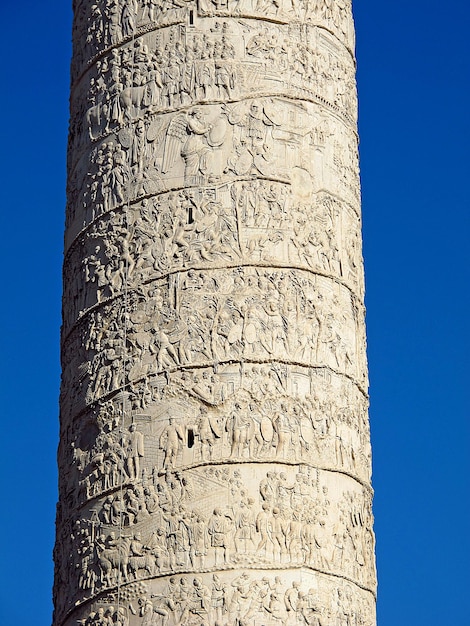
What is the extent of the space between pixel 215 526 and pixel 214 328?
3.11 feet

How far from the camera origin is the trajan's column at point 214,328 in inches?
297

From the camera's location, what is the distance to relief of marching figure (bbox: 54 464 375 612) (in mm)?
7484

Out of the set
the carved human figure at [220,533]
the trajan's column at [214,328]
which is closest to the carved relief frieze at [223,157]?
the trajan's column at [214,328]

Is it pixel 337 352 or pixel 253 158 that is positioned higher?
pixel 253 158

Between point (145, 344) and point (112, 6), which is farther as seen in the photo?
point (112, 6)

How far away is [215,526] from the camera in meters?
7.50

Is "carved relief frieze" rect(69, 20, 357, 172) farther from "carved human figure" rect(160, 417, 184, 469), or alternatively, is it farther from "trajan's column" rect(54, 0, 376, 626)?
"carved human figure" rect(160, 417, 184, 469)

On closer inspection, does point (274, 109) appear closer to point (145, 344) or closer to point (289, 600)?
point (145, 344)

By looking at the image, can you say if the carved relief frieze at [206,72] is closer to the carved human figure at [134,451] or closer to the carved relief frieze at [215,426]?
the carved relief frieze at [215,426]

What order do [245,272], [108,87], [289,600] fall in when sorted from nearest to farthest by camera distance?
[289,600], [245,272], [108,87]

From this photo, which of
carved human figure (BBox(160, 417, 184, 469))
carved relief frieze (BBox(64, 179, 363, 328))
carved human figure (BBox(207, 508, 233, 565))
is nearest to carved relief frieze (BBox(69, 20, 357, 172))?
carved relief frieze (BBox(64, 179, 363, 328))

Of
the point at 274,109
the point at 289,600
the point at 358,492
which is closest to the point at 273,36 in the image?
the point at 274,109

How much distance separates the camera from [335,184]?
8.41m

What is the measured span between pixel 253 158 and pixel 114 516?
6.14 ft
